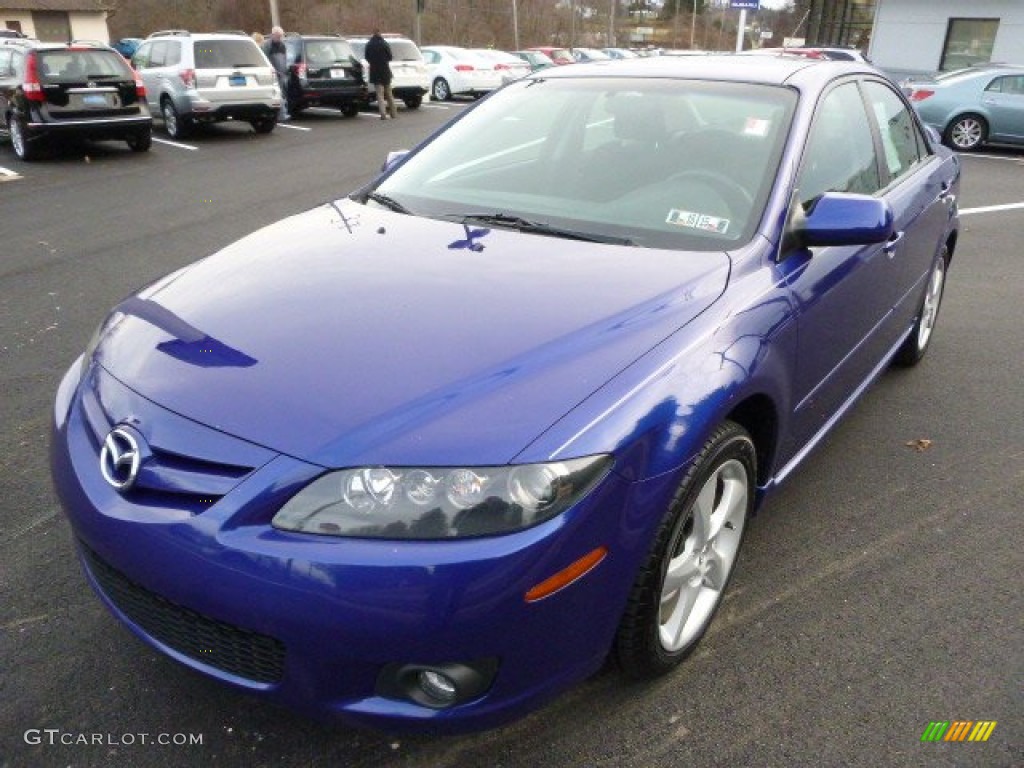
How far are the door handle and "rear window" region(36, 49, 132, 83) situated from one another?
1106 cm

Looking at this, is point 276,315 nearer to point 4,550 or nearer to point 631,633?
point 631,633

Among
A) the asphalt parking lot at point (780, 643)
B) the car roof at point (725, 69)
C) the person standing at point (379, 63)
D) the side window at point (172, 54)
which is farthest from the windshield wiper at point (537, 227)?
the person standing at point (379, 63)

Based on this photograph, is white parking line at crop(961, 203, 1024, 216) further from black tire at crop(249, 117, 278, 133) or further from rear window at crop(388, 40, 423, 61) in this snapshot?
rear window at crop(388, 40, 423, 61)

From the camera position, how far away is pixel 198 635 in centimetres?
189

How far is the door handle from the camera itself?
Answer: 3329mm

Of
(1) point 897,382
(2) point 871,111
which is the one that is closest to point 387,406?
(2) point 871,111

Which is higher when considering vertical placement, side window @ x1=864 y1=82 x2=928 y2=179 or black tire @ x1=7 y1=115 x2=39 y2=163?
side window @ x1=864 y1=82 x2=928 y2=179

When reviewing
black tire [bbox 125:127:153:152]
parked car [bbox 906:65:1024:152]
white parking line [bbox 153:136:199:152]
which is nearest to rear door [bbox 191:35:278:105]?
A: white parking line [bbox 153:136:199:152]

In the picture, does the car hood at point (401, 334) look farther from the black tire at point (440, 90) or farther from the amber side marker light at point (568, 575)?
the black tire at point (440, 90)

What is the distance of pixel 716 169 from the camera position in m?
2.87

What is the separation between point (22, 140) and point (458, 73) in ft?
42.4

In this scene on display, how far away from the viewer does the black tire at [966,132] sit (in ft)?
46.1

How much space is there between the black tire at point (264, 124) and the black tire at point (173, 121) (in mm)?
1308

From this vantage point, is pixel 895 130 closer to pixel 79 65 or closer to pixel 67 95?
pixel 67 95
